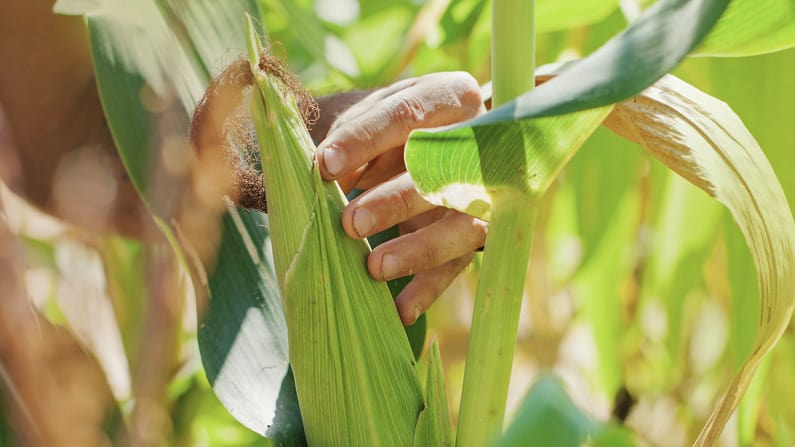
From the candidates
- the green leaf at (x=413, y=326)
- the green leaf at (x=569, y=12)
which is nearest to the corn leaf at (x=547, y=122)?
the green leaf at (x=413, y=326)

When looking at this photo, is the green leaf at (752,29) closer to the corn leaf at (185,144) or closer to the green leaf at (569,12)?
the corn leaf at (185,144)

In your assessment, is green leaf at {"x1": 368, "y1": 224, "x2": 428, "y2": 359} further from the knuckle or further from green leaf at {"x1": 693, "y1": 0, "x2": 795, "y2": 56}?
green leaf at {"x1": 693, "y1": 0, "x2": 795, "y2": 56}

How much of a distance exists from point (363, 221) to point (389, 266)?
0.03 metres

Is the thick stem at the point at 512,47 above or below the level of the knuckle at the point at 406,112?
A: above

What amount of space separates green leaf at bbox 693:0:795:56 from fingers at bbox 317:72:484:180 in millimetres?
129

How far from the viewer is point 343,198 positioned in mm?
349

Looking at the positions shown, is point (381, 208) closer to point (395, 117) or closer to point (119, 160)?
point (395, 117)

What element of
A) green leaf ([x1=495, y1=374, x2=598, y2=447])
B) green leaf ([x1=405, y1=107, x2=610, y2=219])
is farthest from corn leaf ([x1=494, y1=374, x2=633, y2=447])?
green leaf ([x1=405, y1=107, x2=610, y2=219])

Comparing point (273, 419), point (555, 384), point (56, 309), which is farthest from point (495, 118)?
point (56, 309)

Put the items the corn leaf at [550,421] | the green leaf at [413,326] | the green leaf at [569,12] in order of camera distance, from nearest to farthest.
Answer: the corn leaf at [550,421]
the green leaf at [413,326]
the green leaf at [569,12]

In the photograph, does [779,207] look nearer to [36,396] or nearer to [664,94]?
[664,94]

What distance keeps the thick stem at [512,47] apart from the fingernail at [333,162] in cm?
7

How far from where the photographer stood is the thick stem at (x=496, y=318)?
0.32 metres

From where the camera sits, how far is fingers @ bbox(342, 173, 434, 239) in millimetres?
333
